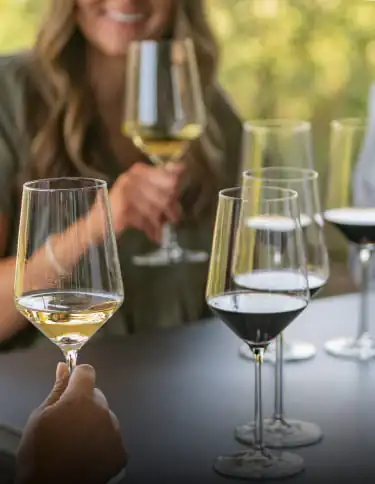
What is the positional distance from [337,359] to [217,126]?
109 centimetres

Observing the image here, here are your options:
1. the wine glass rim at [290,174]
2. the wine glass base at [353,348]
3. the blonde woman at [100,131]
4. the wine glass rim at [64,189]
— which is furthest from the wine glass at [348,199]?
the blonde woman at [100,131]

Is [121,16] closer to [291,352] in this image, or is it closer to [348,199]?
[348,199]

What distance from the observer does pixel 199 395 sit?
37.8 inches

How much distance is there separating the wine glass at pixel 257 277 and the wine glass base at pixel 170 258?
863 mm

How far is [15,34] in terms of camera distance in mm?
2354

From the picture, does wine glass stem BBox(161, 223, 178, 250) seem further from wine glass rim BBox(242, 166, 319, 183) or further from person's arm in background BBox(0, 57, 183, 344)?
wine glass rim BBox(242, 166, 319, 183)

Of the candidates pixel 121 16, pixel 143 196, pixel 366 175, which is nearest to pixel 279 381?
pixel 366 175

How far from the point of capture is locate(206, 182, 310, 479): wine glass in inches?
31.7

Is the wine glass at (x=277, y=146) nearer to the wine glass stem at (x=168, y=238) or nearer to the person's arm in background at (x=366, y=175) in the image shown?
the person's arm in background at (x=366, y=175)

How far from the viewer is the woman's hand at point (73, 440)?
77cm

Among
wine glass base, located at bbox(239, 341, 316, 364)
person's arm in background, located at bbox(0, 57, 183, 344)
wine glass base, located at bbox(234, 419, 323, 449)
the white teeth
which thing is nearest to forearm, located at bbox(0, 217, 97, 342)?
wine glass base, located at bbox(234, 419, 323, 449)

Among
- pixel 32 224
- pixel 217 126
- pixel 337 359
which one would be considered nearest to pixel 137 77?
pixel 217 126

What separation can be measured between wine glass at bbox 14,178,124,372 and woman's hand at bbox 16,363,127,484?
0.06 metres

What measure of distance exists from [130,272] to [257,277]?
1014mm
